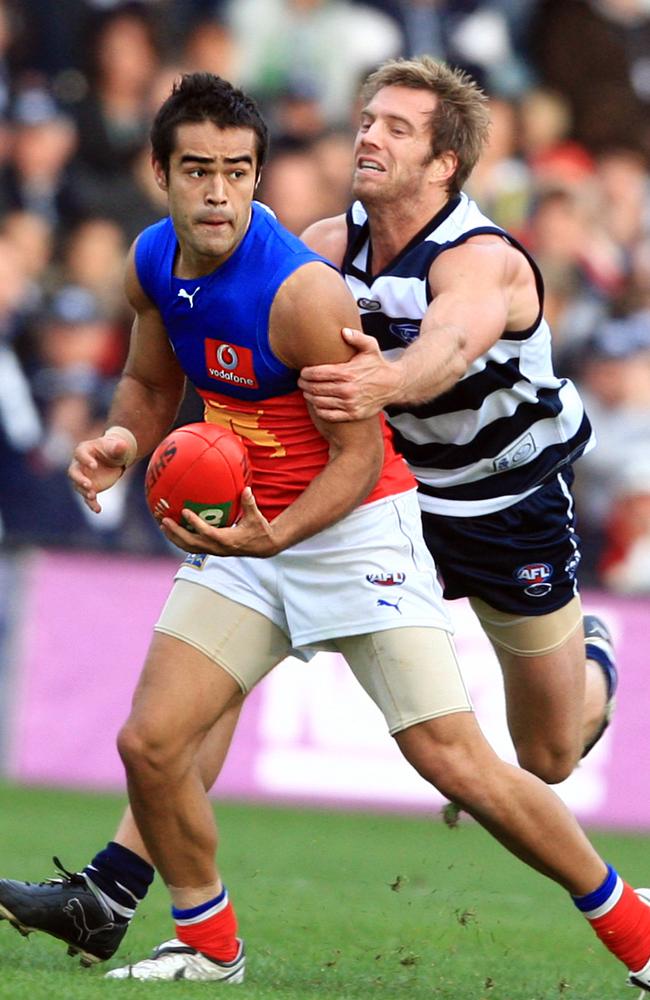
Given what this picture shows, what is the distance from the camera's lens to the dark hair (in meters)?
4.70

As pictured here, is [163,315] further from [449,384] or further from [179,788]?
[179,788]

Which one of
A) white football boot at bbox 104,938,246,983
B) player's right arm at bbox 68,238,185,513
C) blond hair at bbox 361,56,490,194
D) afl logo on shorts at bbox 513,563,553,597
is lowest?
white football boot at bbox 104,938,246,983

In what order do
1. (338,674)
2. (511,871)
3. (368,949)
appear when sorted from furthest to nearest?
(338,674), (511,871), (368,949)

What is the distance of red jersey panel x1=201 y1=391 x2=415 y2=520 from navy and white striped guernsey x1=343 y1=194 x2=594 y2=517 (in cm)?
47

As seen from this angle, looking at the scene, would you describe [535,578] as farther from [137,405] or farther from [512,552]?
[137,405]

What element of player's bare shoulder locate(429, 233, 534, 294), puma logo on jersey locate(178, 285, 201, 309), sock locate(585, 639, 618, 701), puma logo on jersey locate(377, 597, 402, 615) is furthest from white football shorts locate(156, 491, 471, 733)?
sock locate(585, 639, 618, 701)

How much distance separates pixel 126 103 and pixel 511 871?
6114 mm

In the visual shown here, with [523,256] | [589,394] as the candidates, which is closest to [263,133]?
[523,256]

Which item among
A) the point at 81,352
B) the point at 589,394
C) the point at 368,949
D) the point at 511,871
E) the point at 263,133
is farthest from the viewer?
the point at 589,394

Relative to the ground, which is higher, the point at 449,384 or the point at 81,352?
the point at 449,384

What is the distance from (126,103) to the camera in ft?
39.2

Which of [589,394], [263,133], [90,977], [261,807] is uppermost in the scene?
[263,133]

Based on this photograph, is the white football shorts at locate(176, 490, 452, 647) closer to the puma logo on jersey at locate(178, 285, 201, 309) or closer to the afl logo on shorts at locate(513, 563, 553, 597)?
the puma logo on jersey at locate(178, 285, 201, 309)

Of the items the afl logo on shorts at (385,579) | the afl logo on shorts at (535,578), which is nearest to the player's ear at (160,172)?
the afl logo on shorts at (385,579)
